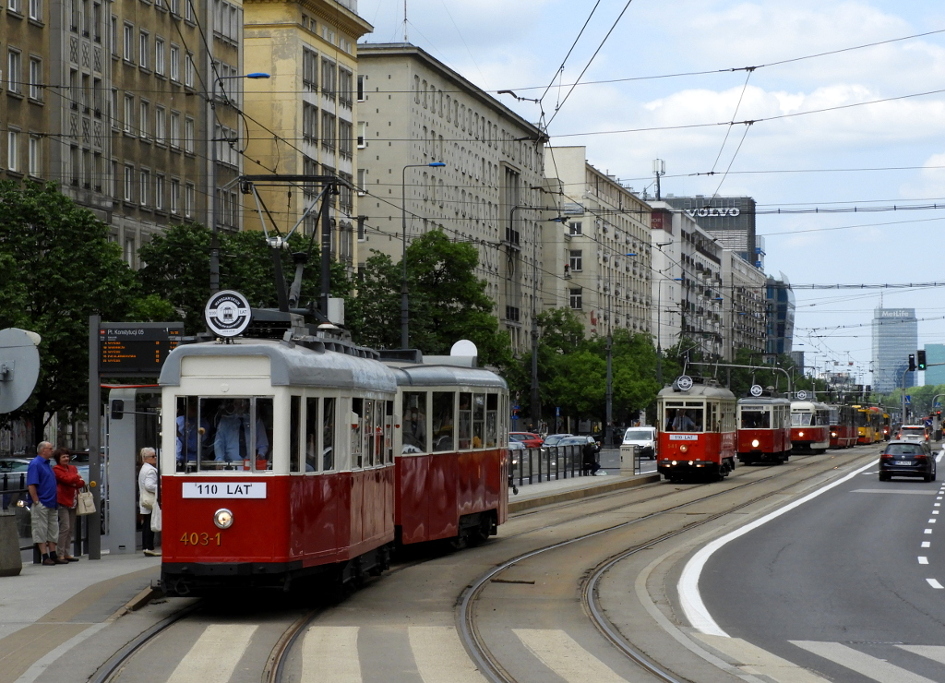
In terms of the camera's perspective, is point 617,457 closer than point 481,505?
No

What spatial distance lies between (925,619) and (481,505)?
26.8 ft

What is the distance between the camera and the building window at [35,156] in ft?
176

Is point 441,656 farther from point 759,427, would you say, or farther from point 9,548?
point 759,427

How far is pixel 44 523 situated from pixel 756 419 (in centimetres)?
4713

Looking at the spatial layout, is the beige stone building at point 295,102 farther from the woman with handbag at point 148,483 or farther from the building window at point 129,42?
the woman with handbag at point 148,483

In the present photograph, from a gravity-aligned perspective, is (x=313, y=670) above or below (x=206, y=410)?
below

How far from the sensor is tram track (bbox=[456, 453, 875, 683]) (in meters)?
12.1

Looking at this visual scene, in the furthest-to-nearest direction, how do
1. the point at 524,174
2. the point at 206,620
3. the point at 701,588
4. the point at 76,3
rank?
the point at 524,174 → the point at 76,3 → the point at 701,588 → the point at 206,620

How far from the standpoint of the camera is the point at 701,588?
1831cm

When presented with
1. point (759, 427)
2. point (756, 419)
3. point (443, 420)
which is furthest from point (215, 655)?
point (759, 427)

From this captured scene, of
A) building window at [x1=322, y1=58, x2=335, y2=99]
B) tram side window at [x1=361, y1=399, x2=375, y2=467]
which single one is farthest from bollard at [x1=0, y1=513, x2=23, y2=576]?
building window at [x1=322, y1=58, x2=335, y2=99]

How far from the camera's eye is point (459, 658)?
12531 millimetres

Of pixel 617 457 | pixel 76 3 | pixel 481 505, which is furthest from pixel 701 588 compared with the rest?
pixel 617 457

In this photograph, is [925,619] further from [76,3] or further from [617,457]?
[617,457]
